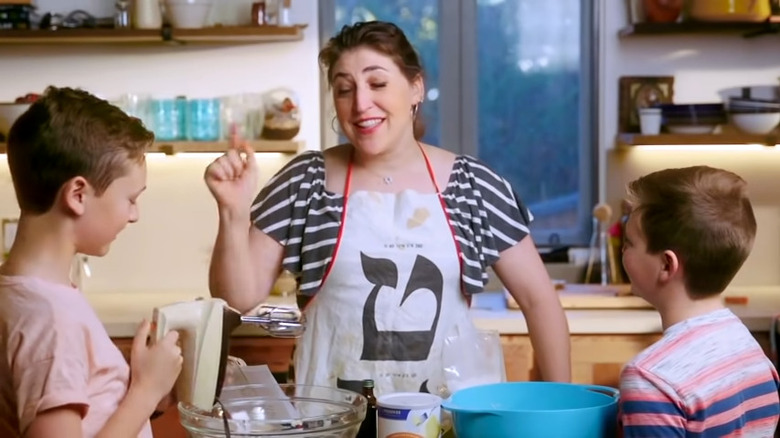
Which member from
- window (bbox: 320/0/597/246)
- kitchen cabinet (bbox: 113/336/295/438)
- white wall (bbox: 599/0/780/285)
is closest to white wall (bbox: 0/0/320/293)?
window (bbox: 320/0/597/246)

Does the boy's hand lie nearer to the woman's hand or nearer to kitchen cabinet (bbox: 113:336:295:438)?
the woman's hand

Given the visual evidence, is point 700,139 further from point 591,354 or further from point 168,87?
point 168,87

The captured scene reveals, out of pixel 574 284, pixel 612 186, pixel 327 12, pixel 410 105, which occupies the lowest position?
pixel 574 284

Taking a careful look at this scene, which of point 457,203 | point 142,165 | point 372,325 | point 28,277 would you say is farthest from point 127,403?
point 457,203

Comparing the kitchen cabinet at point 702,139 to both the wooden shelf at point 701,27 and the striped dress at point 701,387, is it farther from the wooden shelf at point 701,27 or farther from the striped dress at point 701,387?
the striped dress at point 701,387

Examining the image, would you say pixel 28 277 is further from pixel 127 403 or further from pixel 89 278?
pixel 89 278

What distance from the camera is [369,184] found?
2.12 metres

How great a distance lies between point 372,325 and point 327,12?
1.99 meters

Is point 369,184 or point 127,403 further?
point 369,184

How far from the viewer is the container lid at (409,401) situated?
5.05ft

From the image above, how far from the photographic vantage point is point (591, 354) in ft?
10.2

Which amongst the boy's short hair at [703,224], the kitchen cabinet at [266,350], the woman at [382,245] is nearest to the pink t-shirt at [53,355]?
the woman at [382,245]

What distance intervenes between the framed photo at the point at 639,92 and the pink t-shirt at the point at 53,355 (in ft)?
8.42

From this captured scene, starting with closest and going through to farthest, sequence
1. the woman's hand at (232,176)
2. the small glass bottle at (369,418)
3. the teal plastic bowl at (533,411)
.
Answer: the teal plastic bowl at (533,411)
the small glass bottle at (369,418)
the woman's hand at (232,176)
